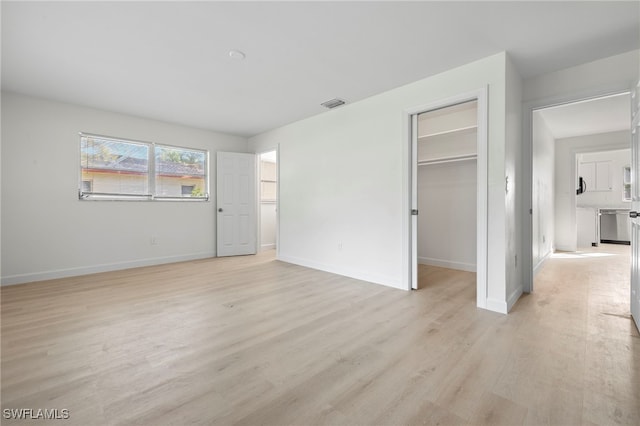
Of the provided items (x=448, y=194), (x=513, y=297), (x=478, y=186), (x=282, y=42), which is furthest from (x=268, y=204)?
(x=513, y=297)

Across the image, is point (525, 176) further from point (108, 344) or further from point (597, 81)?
point (108, 344)

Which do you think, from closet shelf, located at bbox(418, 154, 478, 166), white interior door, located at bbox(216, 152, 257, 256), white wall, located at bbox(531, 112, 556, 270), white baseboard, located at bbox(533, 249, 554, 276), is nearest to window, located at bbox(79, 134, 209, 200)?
white interior door, located at bbox(216, 152, 257, 256)

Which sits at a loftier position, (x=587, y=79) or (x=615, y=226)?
(x=587, y=79)

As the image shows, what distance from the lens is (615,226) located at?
7.37m

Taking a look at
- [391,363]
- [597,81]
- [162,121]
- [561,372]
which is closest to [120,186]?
[162,121]

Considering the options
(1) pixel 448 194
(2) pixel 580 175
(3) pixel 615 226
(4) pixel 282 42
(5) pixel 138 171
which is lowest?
(3) pixel 615 226

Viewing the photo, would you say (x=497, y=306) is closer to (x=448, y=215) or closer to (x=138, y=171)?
(x=448, y=215)

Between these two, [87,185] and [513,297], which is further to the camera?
[87,185]

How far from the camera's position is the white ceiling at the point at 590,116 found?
397 centimetres

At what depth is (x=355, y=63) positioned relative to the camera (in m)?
2.88

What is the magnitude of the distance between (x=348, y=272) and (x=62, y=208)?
4160mm

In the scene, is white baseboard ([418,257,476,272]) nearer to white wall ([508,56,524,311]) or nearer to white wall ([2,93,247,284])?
white wall ([508,56,524,311])

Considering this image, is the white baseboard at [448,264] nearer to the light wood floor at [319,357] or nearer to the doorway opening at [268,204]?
the light wood floor at [319,357]

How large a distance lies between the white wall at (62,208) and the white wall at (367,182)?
7.39 feet
